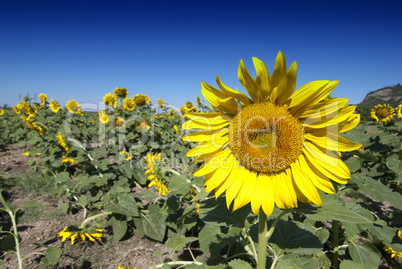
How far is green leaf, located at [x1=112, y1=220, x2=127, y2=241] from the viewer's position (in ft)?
8.82

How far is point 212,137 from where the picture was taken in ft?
3.94

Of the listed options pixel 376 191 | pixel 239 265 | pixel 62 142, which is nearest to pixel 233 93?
pixel 239 265

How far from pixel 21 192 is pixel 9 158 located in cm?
347

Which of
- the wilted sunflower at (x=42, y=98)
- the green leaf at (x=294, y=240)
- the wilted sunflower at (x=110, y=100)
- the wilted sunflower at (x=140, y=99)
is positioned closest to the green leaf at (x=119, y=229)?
the green leaf at (x=294, y=240)

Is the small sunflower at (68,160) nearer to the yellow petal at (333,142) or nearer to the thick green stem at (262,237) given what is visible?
the thick green stem at (262,237)

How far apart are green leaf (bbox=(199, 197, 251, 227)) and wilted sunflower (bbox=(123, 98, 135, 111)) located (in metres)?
7.19

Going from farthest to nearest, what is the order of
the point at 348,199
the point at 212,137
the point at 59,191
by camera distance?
the point at 348,199, the point at 59,191, the point at 212,137

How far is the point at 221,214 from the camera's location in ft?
4.31

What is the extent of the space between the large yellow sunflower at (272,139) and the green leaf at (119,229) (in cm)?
209

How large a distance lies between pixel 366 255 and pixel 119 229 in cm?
257

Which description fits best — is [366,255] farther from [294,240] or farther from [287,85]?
[287,85]

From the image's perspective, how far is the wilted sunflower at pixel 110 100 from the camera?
841 cm

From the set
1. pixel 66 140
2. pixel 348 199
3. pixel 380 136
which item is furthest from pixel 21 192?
pixel 380 136

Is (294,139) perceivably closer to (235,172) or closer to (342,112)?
(342,112)
